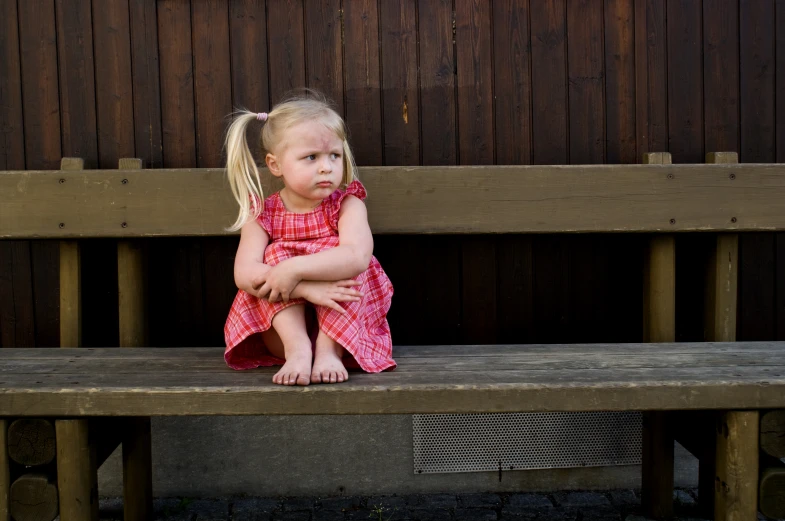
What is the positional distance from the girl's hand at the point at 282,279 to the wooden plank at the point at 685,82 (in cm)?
184

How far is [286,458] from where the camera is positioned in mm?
3455

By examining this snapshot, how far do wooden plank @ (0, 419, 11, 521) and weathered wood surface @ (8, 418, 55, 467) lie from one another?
0.01 meters

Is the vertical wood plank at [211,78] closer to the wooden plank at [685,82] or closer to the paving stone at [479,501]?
the paving stone at [479,501]

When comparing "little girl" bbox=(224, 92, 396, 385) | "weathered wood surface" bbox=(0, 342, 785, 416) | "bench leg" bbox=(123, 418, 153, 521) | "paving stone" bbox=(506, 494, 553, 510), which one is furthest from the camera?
"paving stone" bbox=(506, 494, 553, 510)

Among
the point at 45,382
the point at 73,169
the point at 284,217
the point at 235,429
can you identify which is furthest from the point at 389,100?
the point at 45,382

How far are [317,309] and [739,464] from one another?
1399 millimetres

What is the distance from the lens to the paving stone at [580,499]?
3348 millimetres

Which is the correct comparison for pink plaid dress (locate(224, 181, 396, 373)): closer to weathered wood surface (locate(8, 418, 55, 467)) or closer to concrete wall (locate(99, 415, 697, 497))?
weathered wood surface (locate(8, 418, 55, 467))

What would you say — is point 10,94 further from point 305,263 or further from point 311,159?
point 305,263

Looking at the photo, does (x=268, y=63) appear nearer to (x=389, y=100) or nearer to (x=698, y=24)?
(x=389, y=100)

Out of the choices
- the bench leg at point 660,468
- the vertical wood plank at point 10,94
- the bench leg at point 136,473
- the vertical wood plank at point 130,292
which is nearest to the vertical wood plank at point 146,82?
the vertical wood plank at point 130,292

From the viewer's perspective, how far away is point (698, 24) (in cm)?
345

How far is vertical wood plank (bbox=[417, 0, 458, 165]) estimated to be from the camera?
11.2 ft

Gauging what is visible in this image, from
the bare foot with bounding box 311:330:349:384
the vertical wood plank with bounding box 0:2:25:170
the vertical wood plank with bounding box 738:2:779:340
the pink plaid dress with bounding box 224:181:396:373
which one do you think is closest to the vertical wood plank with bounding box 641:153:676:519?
the vertical wood plank with bounding box 738:2:779:340
